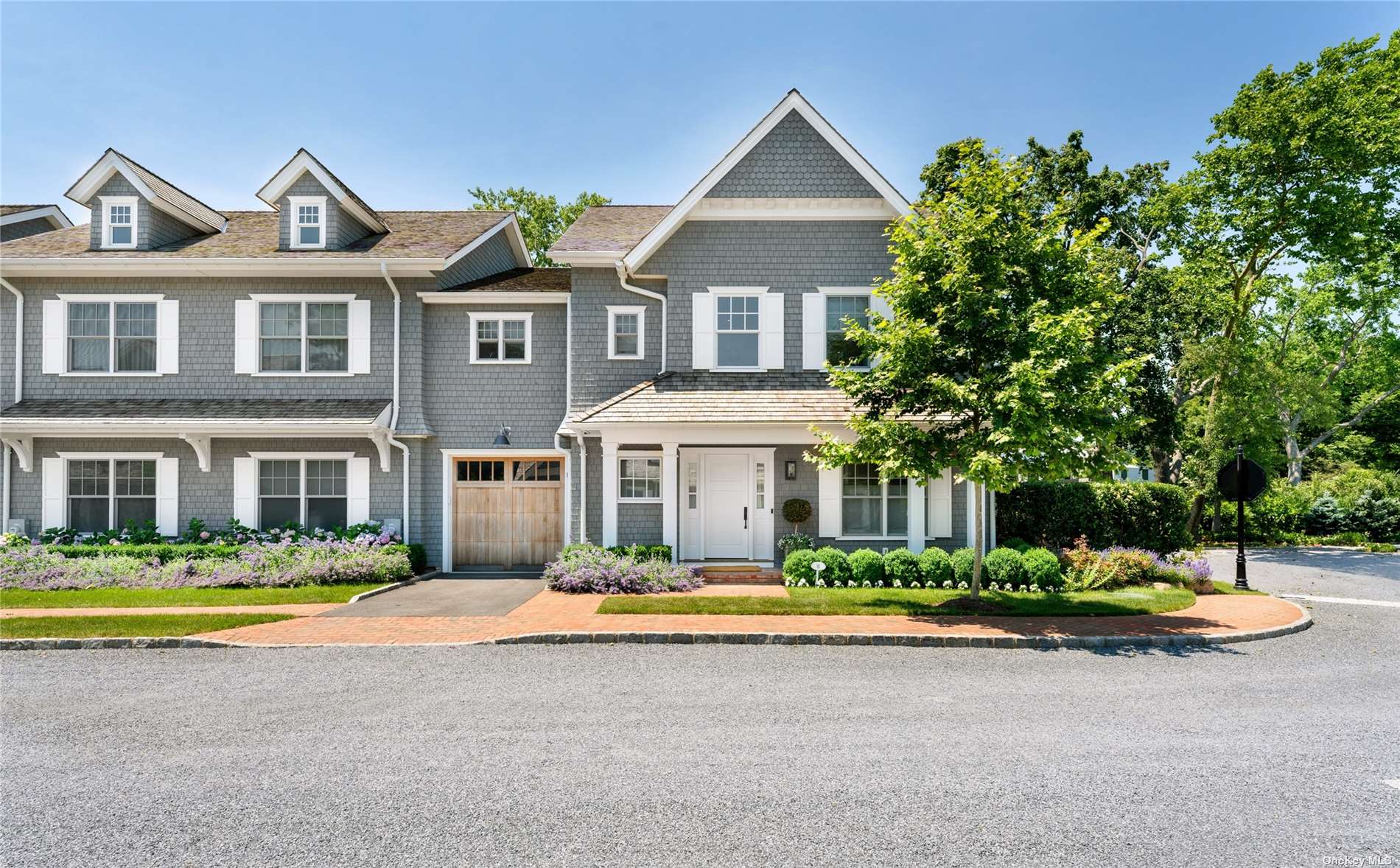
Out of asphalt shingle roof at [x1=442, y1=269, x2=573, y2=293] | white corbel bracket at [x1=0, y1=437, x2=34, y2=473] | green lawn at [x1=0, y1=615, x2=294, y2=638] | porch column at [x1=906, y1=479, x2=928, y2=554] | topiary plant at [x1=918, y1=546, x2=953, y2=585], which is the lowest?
green lawn at [x1=0, y1=615, x2=294, y2=638]

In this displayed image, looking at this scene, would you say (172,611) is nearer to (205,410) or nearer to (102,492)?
(205,410)

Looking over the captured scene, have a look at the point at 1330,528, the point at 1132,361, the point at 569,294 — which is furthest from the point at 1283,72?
the point at 569,294

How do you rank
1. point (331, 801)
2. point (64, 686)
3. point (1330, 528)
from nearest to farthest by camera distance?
point (331, 801), point (64, 686), point (1330, 528)

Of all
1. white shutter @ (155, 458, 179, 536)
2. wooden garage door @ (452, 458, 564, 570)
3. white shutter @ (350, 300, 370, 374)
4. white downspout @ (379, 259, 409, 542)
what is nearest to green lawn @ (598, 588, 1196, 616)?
wooden garage door @ (452, 458, 564, 570)

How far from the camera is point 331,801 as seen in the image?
5340mm

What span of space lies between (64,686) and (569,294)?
11.8 m

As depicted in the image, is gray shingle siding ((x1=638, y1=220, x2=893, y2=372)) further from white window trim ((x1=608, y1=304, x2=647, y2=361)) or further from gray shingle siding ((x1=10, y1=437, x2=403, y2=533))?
gray shingle siding ((x1=10, y1=437, x2=403, y2=533))

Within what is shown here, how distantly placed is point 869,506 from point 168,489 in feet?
53.6

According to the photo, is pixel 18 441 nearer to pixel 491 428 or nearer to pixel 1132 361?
pixel 491 428

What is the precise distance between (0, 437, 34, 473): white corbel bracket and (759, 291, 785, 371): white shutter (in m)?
17.1

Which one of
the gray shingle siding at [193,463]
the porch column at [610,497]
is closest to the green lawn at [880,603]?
the porch column at [610,497]

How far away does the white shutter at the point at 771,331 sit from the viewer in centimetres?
1673

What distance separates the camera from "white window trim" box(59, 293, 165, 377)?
17094 millimetres

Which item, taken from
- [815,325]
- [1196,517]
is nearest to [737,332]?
[815,325]
